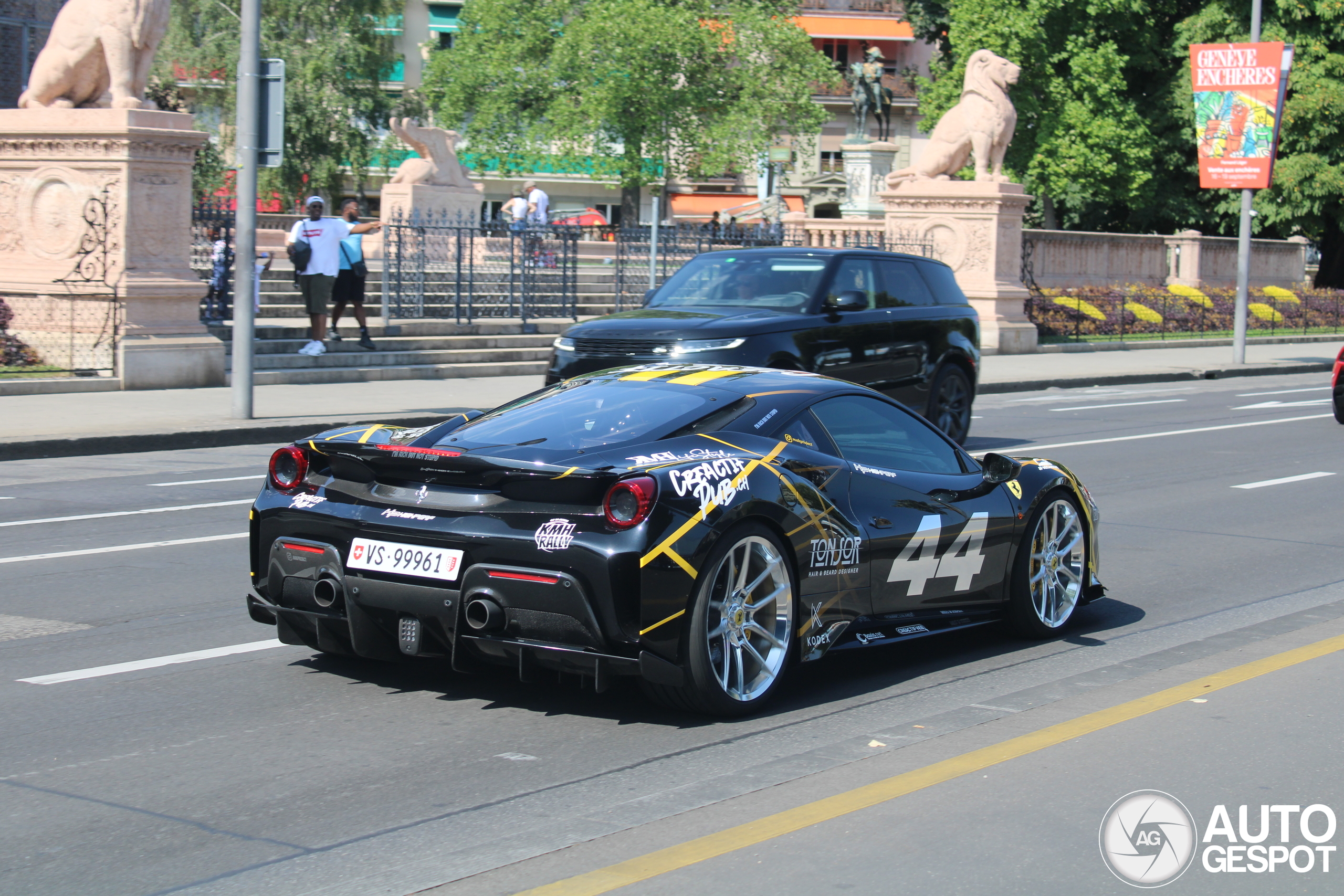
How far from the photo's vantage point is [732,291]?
1383cm

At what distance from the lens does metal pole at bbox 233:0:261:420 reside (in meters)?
15.1

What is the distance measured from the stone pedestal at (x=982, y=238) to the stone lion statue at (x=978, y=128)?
35cm

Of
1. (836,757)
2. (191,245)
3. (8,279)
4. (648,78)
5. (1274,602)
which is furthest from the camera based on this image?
(648,78)

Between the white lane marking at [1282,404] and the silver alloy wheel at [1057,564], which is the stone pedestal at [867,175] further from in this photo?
the silver alloy wheel at [1057,564]

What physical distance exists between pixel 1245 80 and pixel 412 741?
25.8 metres

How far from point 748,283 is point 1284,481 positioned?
16.5 ft

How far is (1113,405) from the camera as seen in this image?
70.3ft

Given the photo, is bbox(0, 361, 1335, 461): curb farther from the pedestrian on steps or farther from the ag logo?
the ag logo

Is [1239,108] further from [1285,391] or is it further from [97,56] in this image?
[97,56]

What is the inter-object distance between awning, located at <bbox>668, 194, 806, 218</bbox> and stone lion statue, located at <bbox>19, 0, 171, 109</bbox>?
5715 centimetres

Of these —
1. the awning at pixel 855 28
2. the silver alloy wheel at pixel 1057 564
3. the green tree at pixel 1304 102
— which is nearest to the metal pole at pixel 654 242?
the silver alloy wheel at pixel 1057 564

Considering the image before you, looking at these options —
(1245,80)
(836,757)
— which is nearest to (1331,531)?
(836,757)

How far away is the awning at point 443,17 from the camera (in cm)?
7538

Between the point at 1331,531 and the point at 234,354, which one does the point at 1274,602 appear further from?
the point at 234,354
